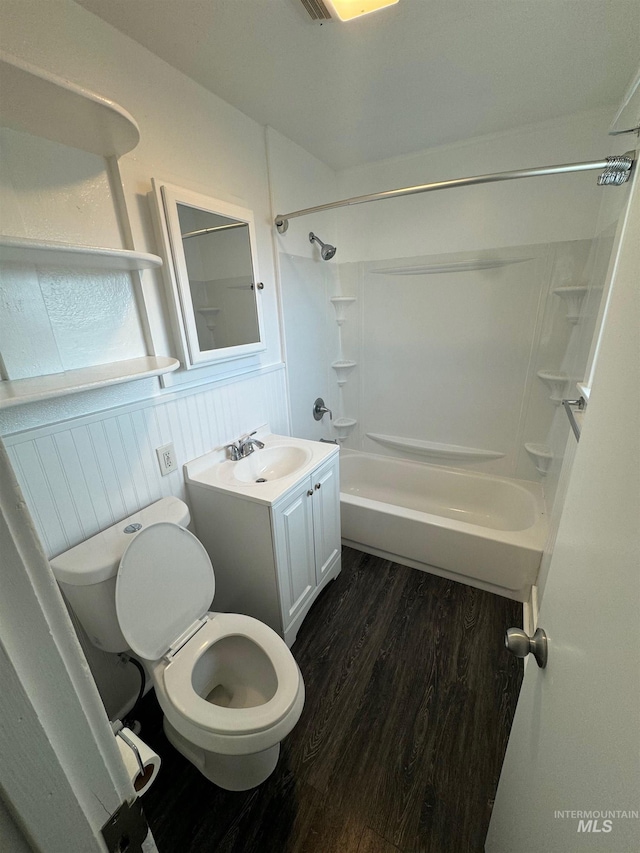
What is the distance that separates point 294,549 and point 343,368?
5.33 ft

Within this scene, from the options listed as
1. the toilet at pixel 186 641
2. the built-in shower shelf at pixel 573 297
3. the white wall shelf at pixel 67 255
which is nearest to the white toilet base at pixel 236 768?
the toilet at pixel 186 641

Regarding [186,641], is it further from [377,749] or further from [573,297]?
[573,297]

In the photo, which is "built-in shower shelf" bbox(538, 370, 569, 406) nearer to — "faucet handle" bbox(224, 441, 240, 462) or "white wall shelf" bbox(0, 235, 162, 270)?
"faucet handle" bbox(224, 441, 240, 462)

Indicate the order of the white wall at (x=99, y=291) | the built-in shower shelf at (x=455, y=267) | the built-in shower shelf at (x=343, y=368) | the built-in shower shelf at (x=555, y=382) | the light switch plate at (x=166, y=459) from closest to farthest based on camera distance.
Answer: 1. the white wall at (x=99, y=291)
2. the light switch plate at (x=166, y=459)
3. the built-in shower shelf at (x=555, y=382)
4. the built-in shower shelf at (x=455, y=267)
5. the built-in shower shelf at (x=343, y=368)

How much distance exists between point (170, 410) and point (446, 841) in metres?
1.70

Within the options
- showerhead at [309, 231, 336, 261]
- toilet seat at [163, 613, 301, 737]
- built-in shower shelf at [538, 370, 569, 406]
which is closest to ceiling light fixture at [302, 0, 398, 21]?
showerhead at [309, 231, 336, 261]

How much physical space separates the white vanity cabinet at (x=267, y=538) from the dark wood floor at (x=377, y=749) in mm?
273

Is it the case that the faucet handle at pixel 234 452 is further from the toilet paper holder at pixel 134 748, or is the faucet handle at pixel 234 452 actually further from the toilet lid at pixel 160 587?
the toilet paper holder at pixel 134 748

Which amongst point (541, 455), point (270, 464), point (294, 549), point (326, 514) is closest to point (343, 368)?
point (270, 464)

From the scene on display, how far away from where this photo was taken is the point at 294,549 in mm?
1513

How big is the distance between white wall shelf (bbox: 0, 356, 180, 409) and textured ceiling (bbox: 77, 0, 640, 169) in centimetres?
105

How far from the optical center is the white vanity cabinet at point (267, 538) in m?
1.39

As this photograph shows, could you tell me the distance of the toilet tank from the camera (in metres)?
1.03

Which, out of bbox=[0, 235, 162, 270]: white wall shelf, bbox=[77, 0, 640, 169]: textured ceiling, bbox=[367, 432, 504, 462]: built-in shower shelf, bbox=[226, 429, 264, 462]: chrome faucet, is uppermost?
bbox=[77, 0, 640, 169]: textured ceiling
